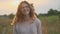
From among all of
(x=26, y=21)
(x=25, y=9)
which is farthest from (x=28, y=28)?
(x=25, y=9)

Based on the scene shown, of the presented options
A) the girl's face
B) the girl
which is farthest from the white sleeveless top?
the girl's face

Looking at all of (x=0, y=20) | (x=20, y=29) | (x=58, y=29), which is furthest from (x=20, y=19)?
(x=0, y=20)

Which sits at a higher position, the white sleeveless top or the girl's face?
the girl's face

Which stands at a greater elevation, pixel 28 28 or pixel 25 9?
pixel 25 9

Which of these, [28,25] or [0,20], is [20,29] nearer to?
[28,25]

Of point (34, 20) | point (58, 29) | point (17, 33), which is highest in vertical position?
point (34, 20)

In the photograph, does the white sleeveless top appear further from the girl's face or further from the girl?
the girl's face

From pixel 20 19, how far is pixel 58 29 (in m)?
4.42

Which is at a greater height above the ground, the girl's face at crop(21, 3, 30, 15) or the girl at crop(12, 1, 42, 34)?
the girl's face at crop(21, 3, 30, 15)

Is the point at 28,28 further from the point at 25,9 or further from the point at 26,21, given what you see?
the point at 25,9

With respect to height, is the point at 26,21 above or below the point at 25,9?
below

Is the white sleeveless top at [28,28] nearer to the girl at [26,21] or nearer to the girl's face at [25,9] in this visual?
the girl at [26,21]

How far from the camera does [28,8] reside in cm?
184

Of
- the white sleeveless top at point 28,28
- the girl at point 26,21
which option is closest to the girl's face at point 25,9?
the girl at point 26,21
